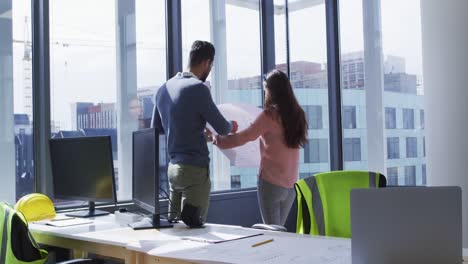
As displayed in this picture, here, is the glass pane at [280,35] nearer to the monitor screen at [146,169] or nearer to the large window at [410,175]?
the large window at [410,175]

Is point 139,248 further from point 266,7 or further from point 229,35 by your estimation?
point 266,7

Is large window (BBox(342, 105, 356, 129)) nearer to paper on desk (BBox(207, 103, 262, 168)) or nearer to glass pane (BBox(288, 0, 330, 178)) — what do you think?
glass pane (BBox(288, 0, 330, 178))

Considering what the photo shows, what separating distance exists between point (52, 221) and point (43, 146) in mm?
687

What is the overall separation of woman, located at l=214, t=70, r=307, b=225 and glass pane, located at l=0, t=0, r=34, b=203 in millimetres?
1300

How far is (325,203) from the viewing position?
270 centimetres

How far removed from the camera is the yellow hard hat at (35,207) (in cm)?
312

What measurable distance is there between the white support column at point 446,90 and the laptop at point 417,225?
250cm

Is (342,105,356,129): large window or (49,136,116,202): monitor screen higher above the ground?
(342,105,356,129): large window

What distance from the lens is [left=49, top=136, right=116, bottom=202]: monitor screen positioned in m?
3.11

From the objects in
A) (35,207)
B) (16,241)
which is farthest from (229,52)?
(16,241)

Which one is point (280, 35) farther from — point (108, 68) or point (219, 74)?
point (108, 68)

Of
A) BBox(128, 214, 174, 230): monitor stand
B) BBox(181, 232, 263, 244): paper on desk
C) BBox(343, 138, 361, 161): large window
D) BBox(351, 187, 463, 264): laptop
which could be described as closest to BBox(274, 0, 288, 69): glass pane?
BBox(343, 138, 361, 161): large window

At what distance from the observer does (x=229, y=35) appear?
502 centimetres

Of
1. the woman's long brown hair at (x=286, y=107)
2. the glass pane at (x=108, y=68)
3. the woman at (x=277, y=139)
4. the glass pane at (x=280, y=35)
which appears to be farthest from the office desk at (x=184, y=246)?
the glass pane at (x=280, y=35)
